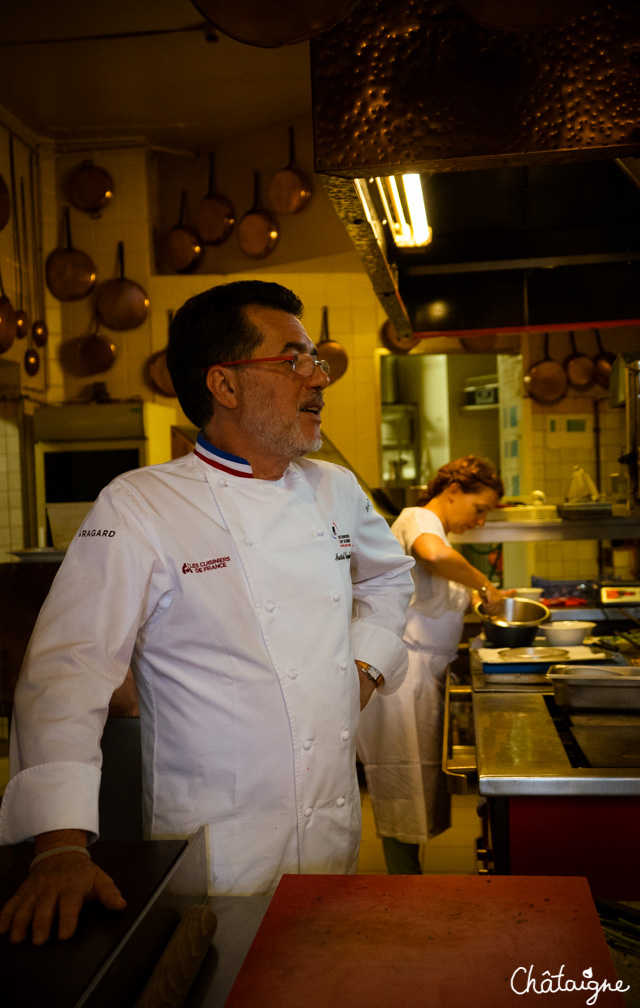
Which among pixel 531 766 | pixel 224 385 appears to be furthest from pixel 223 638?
pixel 531 766

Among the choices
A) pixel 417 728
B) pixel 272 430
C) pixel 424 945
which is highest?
pixel 272 430

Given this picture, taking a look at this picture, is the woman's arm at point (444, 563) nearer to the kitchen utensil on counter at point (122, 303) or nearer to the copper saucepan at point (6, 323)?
the copper saucepan at point (6, 323)

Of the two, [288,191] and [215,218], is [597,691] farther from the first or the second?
[215,218]

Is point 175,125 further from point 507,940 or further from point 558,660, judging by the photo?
point 507,940

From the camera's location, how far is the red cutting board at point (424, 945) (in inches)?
31.6

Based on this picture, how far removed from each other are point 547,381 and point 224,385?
4994 mm

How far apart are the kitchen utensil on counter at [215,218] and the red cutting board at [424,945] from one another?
561 centimetres

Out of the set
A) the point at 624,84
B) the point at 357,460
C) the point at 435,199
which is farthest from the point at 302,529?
the point at 357,460

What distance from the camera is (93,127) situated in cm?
587

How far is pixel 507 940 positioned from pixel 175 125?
603 centimetres

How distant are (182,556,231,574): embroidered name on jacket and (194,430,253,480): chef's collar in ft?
0.61

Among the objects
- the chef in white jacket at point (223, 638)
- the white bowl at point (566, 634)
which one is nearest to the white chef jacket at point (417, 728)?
the white bowl at point (566, 634)

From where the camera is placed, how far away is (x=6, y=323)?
4922mm

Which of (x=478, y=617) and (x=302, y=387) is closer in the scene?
(x=302, y=387)
